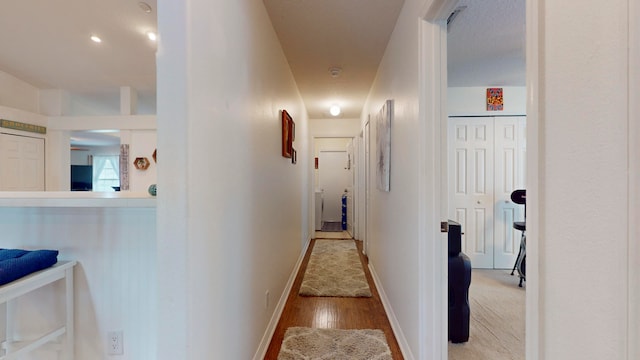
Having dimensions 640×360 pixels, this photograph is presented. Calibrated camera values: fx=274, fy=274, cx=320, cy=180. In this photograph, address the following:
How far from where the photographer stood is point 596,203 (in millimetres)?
541

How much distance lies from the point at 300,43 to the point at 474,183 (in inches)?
106

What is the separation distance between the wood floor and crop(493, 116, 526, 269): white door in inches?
73.6

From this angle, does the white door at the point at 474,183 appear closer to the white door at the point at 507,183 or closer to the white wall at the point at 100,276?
the white door at the point at 507,183

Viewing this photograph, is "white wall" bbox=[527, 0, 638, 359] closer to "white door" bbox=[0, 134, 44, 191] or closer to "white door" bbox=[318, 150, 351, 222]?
"white door" bbox=[0, 134, 44, 191]

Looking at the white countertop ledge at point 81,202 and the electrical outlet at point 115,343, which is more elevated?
the white countertop ledge at point 81,202

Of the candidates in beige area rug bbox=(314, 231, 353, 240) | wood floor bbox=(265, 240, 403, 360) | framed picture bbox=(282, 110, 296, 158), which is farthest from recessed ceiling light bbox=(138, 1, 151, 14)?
beige area rug bbox=(314, 231, 353, 240)

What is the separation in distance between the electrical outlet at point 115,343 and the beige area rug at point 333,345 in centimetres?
91

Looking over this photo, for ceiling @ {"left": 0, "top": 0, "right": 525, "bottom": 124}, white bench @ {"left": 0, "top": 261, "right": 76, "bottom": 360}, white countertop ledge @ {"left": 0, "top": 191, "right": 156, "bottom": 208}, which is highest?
ceiling @ {"left": 0, "top": 0, "right": 525, "bottom": 124}

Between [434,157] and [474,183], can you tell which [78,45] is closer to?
[434,157]

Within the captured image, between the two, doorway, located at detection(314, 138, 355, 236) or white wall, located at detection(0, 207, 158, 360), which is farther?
doorway, located at detection(314, 138, 355, 236)

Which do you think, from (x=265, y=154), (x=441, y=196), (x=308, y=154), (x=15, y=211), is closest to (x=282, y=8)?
(x=265, y=154)

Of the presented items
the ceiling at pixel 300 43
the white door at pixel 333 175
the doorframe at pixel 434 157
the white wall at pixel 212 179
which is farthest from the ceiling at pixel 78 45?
the white door at pixel 333 175

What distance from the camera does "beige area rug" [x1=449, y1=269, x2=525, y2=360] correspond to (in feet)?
6.19

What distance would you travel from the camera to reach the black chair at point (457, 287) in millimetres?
1936
